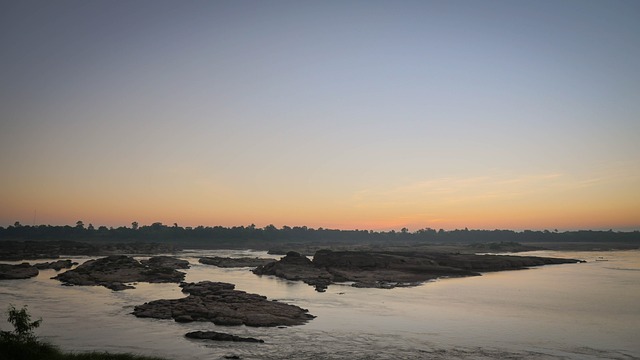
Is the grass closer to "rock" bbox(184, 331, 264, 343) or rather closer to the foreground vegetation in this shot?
the foreground vegetation

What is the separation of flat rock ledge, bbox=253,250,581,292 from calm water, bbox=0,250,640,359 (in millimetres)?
7687

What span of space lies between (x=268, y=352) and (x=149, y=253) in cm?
11661

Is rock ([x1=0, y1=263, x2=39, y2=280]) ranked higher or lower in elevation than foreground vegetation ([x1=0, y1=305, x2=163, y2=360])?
lower

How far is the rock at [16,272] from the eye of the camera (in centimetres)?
5881

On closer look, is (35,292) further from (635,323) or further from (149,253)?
(149,253)

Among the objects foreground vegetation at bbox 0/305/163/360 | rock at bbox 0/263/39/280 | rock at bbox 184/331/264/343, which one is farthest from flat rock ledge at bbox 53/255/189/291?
foreground vegetation at bbox 0/305/163/360

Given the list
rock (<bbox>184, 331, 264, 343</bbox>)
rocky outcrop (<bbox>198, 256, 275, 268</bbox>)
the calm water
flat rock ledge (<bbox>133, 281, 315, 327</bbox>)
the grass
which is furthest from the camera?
rocky outcrop (<bbox>198, 256, 275, 268</bbox>)

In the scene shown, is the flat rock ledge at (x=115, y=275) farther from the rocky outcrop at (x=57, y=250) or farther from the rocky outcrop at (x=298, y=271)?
the rocky outcrop at (x=57, y=250)

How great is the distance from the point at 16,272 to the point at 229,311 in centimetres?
4366

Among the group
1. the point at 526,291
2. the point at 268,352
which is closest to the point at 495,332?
the point at 268,352

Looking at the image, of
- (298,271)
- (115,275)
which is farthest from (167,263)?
(298,271)

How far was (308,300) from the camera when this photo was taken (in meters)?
43.4

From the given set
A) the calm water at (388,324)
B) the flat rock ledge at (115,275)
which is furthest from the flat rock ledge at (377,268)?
the flat rock ledge at (115,275)

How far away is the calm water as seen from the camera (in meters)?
24.7
